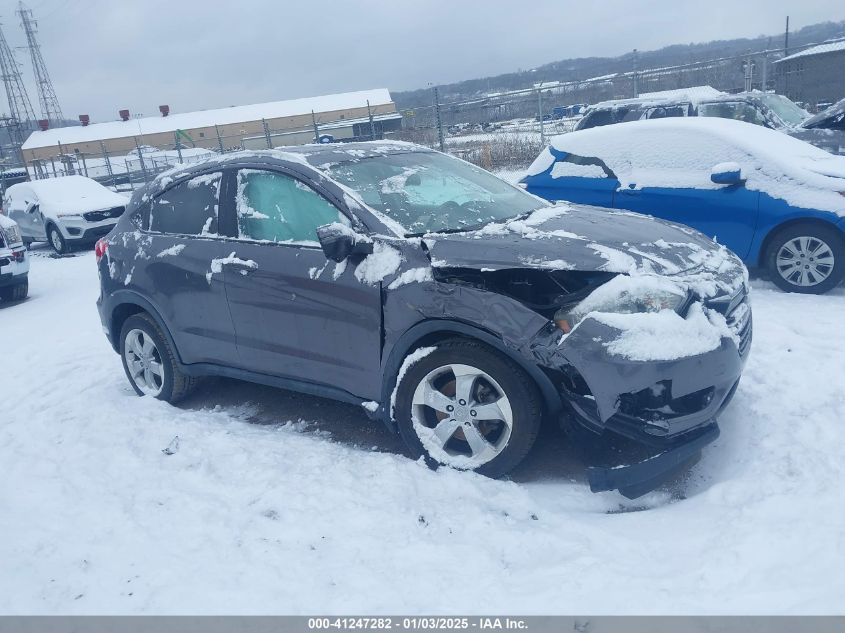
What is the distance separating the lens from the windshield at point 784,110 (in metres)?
12.1

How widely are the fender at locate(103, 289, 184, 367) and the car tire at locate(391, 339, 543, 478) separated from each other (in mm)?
2019

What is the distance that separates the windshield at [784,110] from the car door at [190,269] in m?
11.1

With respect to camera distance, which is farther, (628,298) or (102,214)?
(102,214)

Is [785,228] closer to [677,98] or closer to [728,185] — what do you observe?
[728,185]

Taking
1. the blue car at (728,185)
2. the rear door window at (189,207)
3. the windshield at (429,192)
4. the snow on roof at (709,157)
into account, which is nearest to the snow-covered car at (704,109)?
the snow on roof at (709,157)

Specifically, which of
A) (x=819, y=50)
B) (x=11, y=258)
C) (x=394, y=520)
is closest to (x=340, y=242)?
(x=394, y=520)

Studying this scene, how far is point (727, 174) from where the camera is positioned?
6.14 m

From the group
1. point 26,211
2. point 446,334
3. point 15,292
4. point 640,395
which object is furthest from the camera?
point 26,211

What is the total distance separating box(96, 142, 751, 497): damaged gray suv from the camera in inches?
120

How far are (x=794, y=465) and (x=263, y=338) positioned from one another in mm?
2997

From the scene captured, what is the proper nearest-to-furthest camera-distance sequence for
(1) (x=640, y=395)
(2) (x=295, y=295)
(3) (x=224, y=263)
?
(1) (x=640, y=395) < (2) (x=295, y=295) < (3) (x=224, y=263)

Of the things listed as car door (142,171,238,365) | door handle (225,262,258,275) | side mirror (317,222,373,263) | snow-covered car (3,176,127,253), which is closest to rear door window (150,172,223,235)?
car door (142,171,238,365)

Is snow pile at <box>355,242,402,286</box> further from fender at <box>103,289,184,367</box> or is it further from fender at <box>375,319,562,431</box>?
fender at <box>103,289,184,367</box>

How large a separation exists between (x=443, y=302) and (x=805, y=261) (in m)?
4.27
